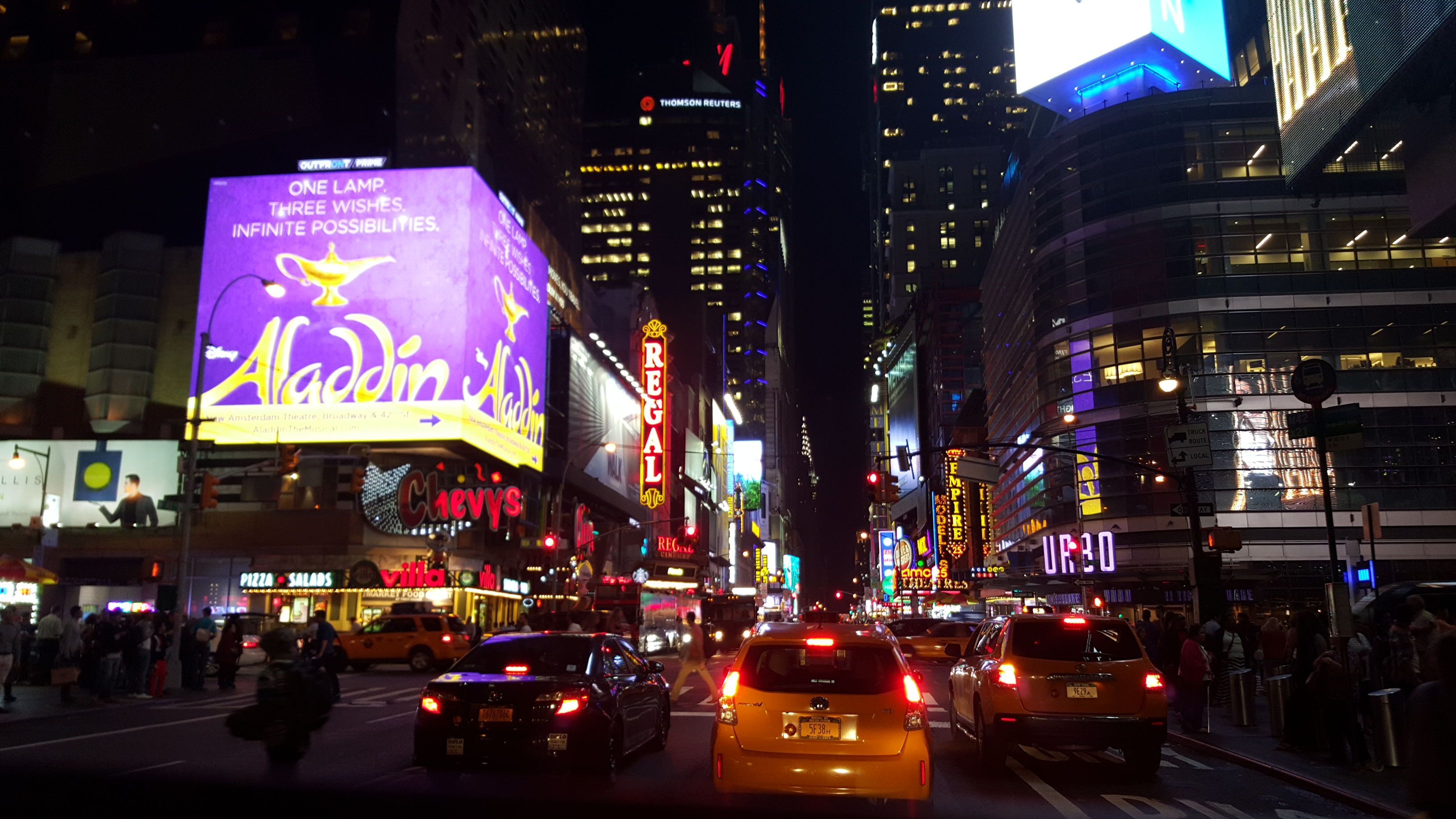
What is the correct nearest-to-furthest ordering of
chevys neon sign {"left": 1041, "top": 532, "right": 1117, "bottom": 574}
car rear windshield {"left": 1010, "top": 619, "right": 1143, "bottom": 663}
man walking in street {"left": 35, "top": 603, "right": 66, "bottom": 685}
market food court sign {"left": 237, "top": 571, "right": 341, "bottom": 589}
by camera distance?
car rear windshield {"left": 1010, "top": 619, "right": 1143, "bottom": 663} < man walking in street {"left": 35, "top": 603, "right": 66, "bottom": 685} < market food court sign {"left": 237, "top": 571, "right": 341, "bottom": 589} < chevys neon sign {"left": 1041, "top": 532, "right": 1117, "bottom": 574}

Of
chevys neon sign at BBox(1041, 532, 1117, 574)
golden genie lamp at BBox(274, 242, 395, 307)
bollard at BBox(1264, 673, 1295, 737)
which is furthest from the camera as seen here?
chevys neon sign at BBox(1041, 532, 1117, 574)

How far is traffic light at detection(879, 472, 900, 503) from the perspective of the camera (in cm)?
3102

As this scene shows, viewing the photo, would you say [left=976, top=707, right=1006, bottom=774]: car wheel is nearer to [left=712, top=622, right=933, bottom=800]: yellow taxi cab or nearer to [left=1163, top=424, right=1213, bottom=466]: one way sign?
[left=712, top=622, right=933, bottom=800]: yellow taxi cab

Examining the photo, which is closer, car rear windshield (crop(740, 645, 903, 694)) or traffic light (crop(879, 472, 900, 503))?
car rear windshield (crop(740, 645, 903, 694))

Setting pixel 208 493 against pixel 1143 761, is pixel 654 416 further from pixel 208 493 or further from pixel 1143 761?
pixel 1143 761

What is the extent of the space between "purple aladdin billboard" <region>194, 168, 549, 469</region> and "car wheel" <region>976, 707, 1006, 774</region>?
3921 centimetres

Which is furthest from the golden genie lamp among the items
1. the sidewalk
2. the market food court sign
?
the sidewalk

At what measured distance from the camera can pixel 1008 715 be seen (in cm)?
1234

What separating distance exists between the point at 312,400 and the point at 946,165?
545 ft

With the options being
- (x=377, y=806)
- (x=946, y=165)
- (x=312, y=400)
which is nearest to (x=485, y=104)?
(x=312, y=400)

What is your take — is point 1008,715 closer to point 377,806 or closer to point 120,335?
point 377,806

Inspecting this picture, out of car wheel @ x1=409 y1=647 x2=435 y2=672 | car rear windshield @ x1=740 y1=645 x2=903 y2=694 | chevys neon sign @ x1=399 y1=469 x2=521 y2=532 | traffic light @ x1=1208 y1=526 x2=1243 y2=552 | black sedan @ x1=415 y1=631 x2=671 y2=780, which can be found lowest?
car wheel @ x1=409 y1=647 x2=435 y2=672

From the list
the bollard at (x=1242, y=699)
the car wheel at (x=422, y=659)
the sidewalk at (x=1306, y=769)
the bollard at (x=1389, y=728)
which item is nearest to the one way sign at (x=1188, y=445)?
the bollard at (x=1242, y=699)

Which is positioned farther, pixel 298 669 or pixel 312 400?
pixel 312 400
